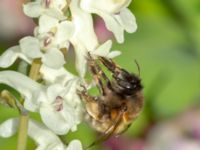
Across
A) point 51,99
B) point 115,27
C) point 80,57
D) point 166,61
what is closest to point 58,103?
point 51,99

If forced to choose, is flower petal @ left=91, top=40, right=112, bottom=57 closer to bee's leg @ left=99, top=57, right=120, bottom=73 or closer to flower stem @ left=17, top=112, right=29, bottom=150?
bee's leg @ left=99, top=57, right=120, bottom=73

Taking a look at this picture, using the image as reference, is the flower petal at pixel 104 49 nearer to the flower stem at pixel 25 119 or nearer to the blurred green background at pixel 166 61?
the flower stem at pixel 25 119

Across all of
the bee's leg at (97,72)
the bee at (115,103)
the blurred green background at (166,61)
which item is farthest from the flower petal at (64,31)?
the blurred green background at (166,61)

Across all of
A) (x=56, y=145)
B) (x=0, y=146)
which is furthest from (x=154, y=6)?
(x=56, y=145)

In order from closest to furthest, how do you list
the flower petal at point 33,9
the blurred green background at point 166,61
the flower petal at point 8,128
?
the flower petal at point 33,9, the flower petal at point 8,128, the blurred green background at point 166,61

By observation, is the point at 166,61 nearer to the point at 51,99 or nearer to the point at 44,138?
the point at 44,138

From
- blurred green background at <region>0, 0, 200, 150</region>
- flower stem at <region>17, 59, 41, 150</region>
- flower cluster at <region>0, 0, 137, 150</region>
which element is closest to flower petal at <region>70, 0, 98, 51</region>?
flower cluster at <region>0, 0, 137, 150</region>
